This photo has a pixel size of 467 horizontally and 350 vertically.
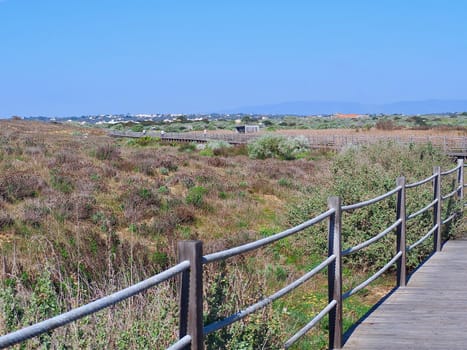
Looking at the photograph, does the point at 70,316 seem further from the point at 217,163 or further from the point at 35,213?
the point at 217,163

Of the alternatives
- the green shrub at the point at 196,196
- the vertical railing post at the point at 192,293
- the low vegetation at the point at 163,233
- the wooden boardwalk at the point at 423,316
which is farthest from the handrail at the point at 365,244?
the green shrub at the point at 196,196

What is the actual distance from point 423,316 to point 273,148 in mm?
35474

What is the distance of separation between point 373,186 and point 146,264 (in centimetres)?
408

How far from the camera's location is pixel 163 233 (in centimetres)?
1505

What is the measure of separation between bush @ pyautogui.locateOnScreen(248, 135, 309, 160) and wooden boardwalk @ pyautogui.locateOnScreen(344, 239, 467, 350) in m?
32.3

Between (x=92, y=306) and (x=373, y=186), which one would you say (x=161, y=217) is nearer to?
(x=373, y=186)

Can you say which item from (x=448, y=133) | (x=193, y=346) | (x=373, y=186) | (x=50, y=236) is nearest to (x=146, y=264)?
(x=50, y=236)

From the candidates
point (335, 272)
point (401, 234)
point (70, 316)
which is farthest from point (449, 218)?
point (70, 316)

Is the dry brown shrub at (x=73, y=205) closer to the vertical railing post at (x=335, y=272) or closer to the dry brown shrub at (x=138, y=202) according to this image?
the dry brown shrub at (x=138, y=202)

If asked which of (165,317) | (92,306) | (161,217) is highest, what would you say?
(92,306)

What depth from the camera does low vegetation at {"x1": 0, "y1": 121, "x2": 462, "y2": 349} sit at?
5.01 meters

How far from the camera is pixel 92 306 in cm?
291

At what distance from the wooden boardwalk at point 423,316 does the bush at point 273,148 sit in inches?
1271

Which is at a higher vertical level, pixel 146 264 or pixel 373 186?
pixel 373 186
